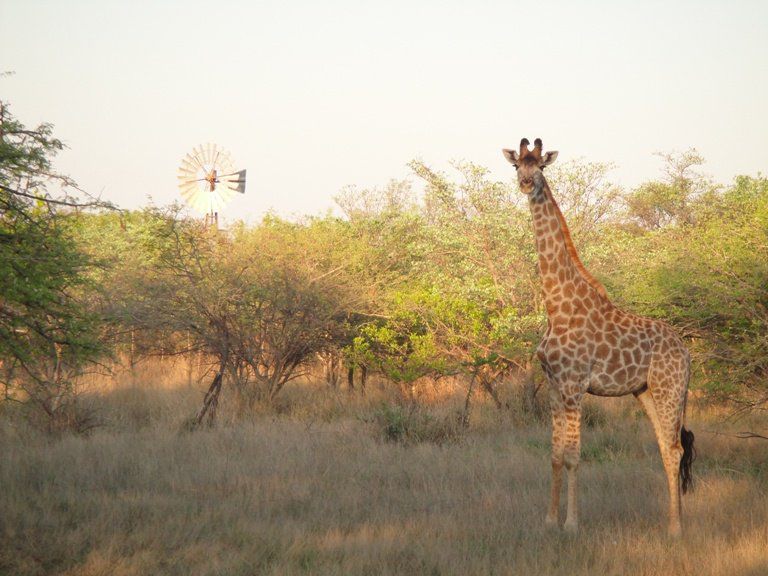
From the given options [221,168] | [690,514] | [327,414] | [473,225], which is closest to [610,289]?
[473,225]

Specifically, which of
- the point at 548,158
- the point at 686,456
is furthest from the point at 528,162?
the point at 686,456

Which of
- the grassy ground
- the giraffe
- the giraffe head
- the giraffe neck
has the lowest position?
the grassy ground

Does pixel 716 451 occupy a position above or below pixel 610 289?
below

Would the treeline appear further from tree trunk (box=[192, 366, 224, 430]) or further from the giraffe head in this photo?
the giraffe head

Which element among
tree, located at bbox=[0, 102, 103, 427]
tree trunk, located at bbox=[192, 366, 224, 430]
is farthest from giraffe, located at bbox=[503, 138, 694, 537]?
tree trunk, located at bbox=[192, 366, 224, 430]

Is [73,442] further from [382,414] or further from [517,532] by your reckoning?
[517,532]

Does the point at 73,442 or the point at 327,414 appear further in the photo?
the point at 327,414

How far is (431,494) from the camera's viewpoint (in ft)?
28.1

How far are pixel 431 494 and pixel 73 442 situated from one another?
15.9 feet

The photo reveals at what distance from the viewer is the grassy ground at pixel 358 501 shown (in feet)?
21.1

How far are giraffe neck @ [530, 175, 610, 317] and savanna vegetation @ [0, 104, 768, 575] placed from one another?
6.79 feet

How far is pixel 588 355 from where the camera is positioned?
25.8ft

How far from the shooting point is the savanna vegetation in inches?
270

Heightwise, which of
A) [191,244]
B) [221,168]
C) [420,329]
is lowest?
[420,329]
